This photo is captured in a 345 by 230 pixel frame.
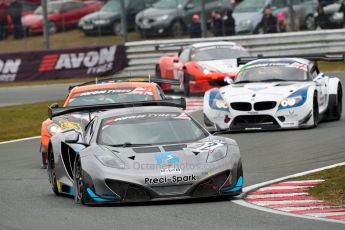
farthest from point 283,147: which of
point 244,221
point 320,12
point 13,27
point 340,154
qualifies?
point 13,27

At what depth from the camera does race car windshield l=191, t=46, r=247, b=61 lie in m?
28.8

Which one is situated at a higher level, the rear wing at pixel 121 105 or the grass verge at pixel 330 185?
the rear wing at pixel 121 105

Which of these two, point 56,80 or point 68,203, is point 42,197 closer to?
point 68,203

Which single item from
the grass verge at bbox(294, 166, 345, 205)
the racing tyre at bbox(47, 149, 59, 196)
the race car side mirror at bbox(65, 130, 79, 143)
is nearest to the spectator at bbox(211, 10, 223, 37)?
the grass verge at bbox(294, 166, 345, 205)

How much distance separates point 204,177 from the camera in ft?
36.5

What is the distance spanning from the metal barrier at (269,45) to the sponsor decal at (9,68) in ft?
11.2

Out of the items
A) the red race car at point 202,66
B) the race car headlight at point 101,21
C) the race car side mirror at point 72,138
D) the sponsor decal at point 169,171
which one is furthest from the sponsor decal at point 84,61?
the sponsor decal at point 169,171

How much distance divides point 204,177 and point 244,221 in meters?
1.41

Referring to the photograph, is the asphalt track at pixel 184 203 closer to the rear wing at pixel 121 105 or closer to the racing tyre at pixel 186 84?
the rear wing at pixel 121 105

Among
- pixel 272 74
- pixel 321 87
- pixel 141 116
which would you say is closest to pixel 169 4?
pixel 272 74

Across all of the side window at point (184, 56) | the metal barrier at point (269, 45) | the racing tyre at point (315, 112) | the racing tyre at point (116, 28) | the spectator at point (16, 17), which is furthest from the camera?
the spectator at point (16, 17)

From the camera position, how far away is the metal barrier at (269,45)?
3384 centimetres

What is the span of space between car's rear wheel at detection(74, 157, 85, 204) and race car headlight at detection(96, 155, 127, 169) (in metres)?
0.29

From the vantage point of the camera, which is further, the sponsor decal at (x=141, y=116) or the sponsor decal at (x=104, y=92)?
the sponsor decal at (x=104, y=92)
